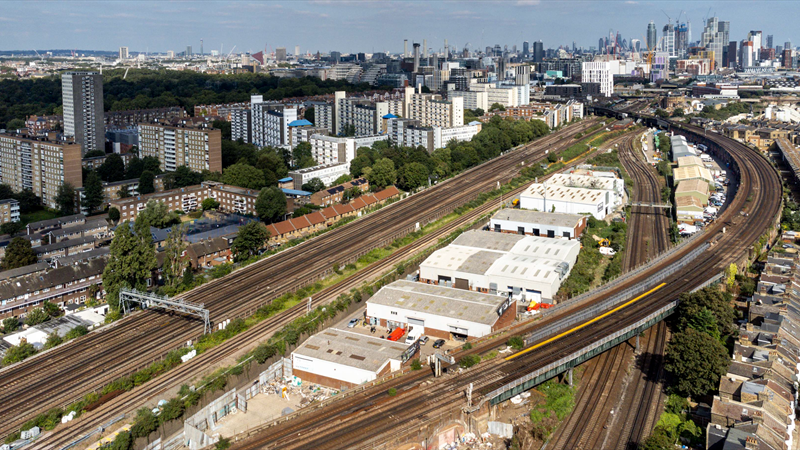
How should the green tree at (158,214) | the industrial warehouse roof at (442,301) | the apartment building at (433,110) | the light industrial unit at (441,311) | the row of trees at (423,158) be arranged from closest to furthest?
the light industrial unit at (441,311) < the industrial warehouse roof at (442,301) < the green tree at (158,214) < the row of trees at (423,158) < the apartment building at (433,110)

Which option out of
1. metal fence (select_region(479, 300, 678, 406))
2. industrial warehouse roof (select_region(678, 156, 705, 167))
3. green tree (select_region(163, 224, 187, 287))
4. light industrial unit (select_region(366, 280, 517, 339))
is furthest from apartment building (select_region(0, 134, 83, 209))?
industrial warehouse roof (select_region(678, 156, 705, 167))

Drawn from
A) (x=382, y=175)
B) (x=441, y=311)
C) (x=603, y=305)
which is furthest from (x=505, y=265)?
(x=382, y=175)

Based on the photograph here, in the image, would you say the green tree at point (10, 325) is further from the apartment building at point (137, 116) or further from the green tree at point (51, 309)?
the apartment building at point (137, 116)

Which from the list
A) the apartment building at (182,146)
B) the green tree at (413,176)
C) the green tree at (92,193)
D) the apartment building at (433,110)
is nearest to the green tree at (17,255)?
the green tree at (92,193)

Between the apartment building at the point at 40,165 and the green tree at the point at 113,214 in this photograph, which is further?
the apartment building at the point at 40,165

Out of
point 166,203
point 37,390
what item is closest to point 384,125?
point 166,203

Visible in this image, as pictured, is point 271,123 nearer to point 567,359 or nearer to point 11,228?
point 11,228
